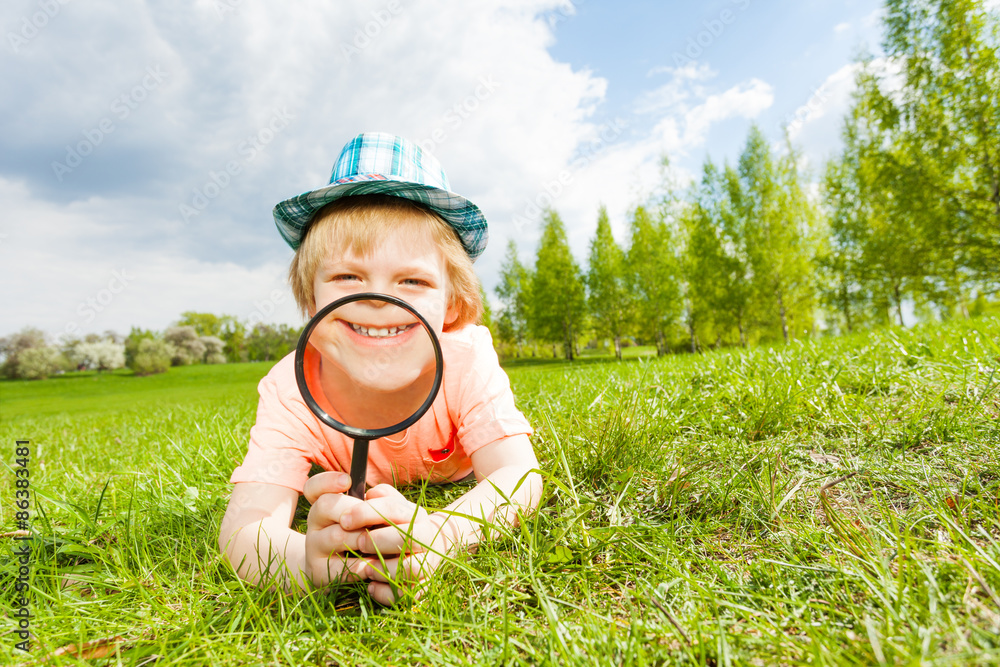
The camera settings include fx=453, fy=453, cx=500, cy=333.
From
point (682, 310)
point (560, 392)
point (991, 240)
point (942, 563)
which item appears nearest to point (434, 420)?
point (942, 563)

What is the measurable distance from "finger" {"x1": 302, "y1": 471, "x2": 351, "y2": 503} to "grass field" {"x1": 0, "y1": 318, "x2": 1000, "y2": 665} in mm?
330

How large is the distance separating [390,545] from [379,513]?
11 centimetres

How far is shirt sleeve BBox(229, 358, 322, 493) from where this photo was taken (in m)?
1.97

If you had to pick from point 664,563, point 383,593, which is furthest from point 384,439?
point 664,563

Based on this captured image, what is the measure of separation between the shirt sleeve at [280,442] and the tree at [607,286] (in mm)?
29105

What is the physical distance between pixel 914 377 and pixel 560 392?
2.58 metres

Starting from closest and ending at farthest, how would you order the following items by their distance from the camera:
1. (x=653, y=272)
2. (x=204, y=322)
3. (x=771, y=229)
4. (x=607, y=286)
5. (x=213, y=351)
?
1. (x=771, y=229)
2. (x=653, y=272)
3. (x=607, y=286)
4. (x=213, y=351)
5. (x=204, y=322)

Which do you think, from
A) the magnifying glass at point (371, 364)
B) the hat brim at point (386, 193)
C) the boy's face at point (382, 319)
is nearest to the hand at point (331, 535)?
the magnifying glass at point (371, 364)

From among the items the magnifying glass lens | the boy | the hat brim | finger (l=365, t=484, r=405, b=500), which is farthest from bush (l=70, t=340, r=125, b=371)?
finger (l=365, t=484, r=405, b=500)

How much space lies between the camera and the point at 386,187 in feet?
6.87

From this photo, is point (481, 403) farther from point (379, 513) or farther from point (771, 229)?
point (771, 229)

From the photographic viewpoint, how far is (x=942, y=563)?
112 centimetres

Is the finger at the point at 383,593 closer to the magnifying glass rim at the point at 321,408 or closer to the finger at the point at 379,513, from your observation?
the finger at the point at 379,513

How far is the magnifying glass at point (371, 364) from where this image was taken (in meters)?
1.67
